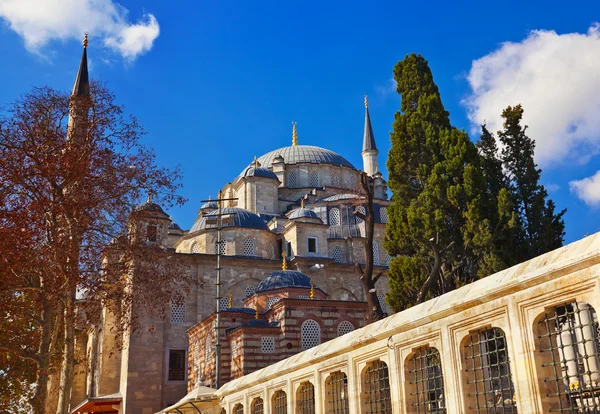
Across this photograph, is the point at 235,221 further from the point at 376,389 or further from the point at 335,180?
the point at 376,389

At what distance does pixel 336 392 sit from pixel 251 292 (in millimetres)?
22538

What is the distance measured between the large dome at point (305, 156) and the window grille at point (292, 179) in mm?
840

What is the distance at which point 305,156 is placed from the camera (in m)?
41.3

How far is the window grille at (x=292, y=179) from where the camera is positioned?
4007 cm

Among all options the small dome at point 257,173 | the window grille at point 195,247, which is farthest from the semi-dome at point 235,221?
the small dome at point 257,173

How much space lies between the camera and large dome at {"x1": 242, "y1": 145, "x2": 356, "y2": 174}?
135ft

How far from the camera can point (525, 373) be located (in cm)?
455

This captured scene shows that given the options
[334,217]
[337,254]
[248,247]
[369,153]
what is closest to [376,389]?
[248,247]

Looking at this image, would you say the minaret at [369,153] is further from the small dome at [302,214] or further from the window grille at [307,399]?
the window grille at [307,399]

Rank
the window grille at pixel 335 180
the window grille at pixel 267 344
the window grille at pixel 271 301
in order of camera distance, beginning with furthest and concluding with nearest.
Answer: the window grille at pixel 335 180 → the window grille at pixel 271 301 → the window grille at pixel 267 344

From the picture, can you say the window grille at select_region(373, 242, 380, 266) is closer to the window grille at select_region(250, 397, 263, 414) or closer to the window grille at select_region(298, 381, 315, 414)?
the window grille at select_region(250, 397, 263, 414)

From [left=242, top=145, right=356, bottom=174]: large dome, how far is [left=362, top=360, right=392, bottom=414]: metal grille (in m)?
34.0

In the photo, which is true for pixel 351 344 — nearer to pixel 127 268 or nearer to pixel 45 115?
pixel 127 268

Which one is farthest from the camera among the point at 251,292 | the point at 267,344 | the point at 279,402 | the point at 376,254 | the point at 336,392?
the point at 376,254
